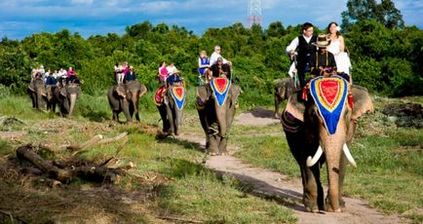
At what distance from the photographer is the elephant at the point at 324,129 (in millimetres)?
8188

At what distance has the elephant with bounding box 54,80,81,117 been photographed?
93.9 feet

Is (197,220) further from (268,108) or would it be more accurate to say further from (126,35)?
(126,35)

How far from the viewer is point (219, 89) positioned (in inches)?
579

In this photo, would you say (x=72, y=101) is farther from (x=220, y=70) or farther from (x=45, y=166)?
(x=45, y=166)

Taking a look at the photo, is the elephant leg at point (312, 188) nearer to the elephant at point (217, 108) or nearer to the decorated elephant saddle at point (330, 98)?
the decorated elephant saddle at point (330, 98)

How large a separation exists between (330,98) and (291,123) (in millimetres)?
778

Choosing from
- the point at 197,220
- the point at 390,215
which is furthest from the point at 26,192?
the point at 390,215

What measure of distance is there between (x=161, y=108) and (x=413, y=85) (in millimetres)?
19435

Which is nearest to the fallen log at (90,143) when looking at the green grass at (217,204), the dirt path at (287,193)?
the dirt path at (287,193)

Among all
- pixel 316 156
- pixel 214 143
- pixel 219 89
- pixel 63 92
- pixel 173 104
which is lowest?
pixel 214 143

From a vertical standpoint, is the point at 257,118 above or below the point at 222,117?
below

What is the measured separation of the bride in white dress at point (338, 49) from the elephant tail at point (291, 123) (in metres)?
1.06

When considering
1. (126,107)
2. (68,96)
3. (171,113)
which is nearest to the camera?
(171,113)

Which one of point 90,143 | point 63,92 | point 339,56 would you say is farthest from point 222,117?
point 63,92
